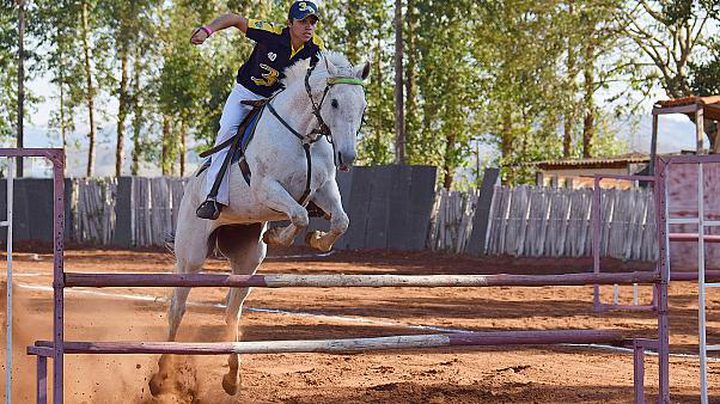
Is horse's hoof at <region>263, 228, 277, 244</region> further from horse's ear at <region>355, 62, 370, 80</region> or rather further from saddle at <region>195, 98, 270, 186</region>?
horse's ear at <region>355, 62, 370, 80</region>

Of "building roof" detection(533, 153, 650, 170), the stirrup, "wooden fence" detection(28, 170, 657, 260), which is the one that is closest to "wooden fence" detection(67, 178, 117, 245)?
"wooden fence" detection(28, 170, 657, 260)

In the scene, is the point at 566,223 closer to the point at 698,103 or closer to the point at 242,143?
the point at 698,103

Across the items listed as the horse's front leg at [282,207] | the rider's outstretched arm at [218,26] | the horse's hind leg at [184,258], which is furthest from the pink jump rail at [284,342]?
the horse's hind leg at [184,258]

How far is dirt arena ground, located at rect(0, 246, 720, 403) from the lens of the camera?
808cm

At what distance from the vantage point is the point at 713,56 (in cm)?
2931

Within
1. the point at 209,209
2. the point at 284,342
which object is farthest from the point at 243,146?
the point at 284,342

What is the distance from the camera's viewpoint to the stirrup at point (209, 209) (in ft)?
26.1

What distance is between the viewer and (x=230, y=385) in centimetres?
802

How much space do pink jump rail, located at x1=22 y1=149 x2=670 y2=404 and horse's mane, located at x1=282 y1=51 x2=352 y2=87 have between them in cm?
188

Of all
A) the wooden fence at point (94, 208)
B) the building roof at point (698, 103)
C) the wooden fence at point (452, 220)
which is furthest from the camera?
the wooden fence at point (94, 208)

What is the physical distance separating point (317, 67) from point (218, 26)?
85cm

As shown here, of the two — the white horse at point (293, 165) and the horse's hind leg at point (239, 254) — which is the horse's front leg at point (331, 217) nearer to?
the white horse at point (293, 165)

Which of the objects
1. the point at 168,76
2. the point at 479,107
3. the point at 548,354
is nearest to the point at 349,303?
the point at 548,354

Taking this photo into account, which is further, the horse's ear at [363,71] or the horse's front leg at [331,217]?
the horse's front leg at [331,217]
